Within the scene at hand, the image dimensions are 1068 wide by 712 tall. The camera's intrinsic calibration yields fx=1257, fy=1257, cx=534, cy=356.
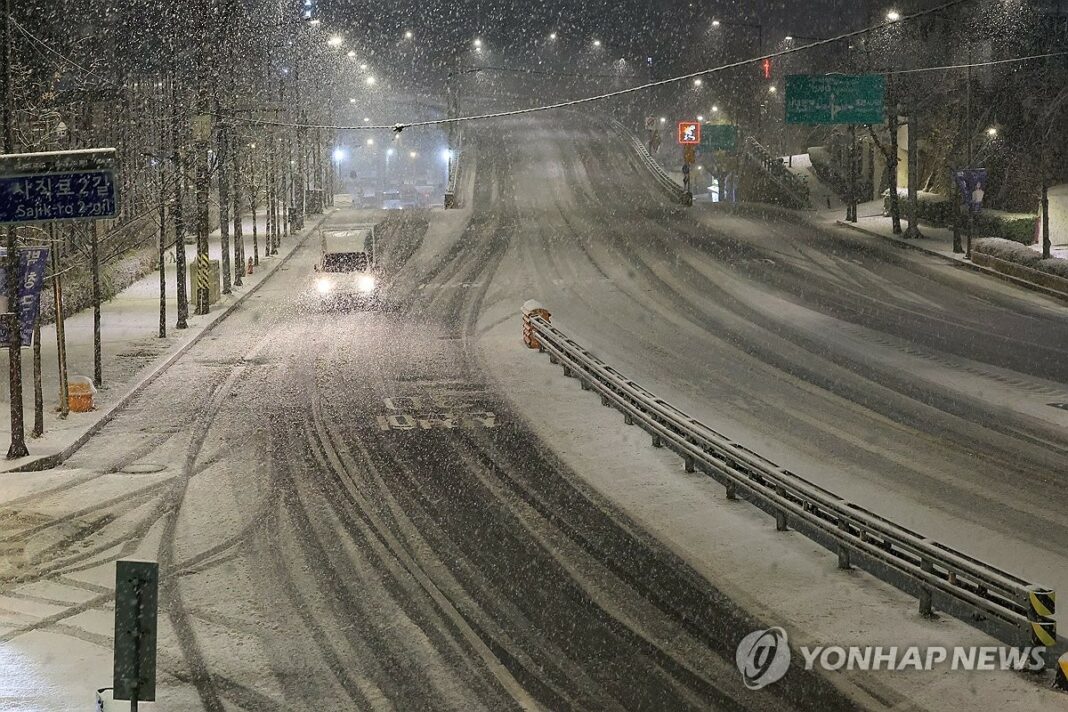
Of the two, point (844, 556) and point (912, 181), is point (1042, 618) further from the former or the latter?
point (912, 181)

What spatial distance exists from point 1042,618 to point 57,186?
47.1 ft

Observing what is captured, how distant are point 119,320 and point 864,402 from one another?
81.0ft

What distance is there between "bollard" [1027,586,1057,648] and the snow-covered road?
2.13 metres

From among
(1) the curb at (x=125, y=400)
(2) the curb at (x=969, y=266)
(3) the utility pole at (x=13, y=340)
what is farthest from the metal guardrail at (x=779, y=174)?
(3) the utility pole at (x=13, y=340)

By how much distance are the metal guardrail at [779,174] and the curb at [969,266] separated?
9.78 metres

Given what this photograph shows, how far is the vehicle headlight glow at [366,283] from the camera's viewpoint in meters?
46.2

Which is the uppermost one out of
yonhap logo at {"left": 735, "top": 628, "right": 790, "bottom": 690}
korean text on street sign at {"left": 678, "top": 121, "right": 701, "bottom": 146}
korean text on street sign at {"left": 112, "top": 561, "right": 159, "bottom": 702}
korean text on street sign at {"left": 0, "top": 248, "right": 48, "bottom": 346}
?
korean text on street sign at {"left": 678, "top": 121, "right": 701, "bottom": 146}

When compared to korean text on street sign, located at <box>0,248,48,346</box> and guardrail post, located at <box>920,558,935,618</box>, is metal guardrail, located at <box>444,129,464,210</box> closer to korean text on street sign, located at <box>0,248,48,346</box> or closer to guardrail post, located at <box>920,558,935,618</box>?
korean text on street sign, located at <box>0,248,48,346</box>

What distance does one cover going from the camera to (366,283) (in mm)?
47156

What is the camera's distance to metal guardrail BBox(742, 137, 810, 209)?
7056 cm

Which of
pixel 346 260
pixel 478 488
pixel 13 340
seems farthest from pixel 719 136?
pixel 478 488

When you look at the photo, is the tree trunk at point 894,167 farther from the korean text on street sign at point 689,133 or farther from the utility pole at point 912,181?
the korean text on street sign at point 689,133

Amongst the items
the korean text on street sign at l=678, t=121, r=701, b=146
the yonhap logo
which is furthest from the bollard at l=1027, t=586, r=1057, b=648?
the korean text on street sign at l=678, t=121, r=701, b=146

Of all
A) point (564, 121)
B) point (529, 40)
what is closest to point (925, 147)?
point (564, 121)
